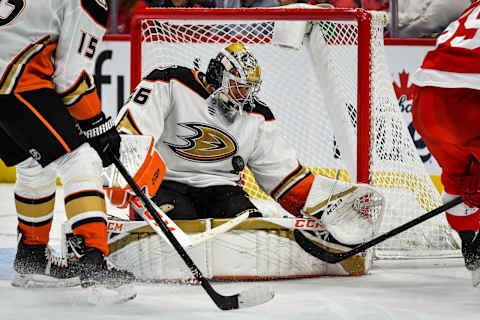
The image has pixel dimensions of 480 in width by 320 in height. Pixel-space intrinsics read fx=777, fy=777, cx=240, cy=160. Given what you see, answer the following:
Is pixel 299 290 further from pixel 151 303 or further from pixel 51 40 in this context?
pixel 51 40

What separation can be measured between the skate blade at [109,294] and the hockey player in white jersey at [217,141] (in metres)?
0.55

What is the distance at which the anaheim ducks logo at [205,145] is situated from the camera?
266cm

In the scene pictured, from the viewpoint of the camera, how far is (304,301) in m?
2.15

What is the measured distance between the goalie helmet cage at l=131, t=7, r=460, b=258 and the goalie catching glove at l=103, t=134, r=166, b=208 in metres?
0.56

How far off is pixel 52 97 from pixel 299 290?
36.8 inches

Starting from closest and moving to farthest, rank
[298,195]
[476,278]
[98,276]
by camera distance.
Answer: [98,276]
[476,278]
[298,195]

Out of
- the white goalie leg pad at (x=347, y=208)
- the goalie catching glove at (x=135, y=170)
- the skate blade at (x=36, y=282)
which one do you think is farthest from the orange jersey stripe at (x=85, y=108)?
the white goalie leg pad at (x=347, y=208)

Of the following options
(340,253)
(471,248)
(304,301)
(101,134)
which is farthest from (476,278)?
(101,134)

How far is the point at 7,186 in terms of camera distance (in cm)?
518

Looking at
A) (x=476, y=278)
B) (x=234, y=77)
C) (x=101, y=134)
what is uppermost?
(x=234, y=77)

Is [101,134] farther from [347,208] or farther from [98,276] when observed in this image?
[347,208]

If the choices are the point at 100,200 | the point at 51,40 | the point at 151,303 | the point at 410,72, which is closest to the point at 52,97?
the point at 51,40

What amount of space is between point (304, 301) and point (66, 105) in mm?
840

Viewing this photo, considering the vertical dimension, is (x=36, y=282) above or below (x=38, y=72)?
below
